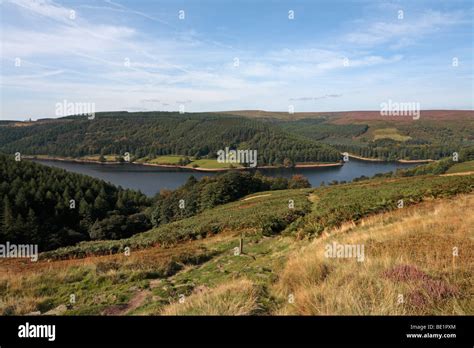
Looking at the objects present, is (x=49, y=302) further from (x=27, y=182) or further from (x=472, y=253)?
(x=27, y=182)

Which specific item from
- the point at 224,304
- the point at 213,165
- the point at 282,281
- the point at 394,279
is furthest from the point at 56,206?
the point at 213,165

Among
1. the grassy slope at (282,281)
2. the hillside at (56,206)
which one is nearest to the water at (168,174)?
the hillside at (56,206)

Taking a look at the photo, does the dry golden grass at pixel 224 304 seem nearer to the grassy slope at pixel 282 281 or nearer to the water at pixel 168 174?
the grassy slope at pixel 282 281

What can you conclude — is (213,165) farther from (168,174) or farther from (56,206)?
(56,206)

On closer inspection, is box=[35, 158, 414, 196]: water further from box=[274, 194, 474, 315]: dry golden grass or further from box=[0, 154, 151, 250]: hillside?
box=[274, 194, 474, 315]: dry golden grass

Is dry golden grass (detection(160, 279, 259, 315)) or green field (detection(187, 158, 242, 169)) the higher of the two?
dry golden grass (detection(160, 279, 259, 315))

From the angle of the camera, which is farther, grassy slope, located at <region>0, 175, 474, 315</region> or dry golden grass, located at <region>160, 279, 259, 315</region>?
grassy slope, located at <region>0, 175, 474, 315</region>

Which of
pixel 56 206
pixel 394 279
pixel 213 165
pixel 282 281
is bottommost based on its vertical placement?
pixel 56 206

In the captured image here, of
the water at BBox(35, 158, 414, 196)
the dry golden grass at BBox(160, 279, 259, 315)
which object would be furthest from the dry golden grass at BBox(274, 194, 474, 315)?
the water at BBox(35, 158, 414, 196)
